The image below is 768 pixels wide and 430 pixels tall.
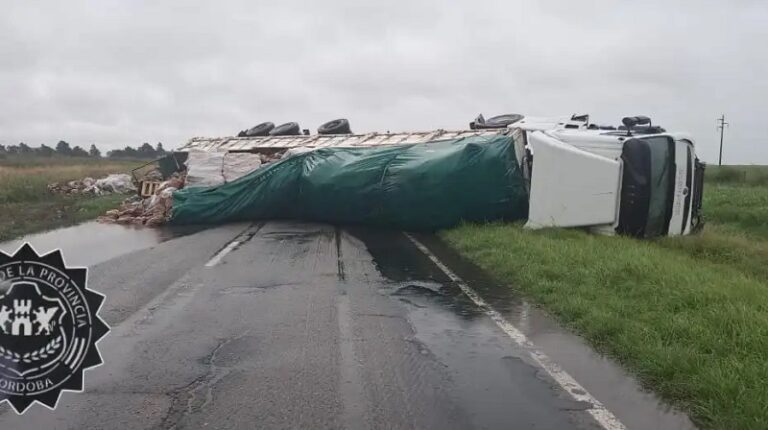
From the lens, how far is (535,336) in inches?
238

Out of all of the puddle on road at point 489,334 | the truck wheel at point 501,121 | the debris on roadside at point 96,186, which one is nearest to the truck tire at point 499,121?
the truck wheel at point 501,121

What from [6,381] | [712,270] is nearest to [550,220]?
[712,270]

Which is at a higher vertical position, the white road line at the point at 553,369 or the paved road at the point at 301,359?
the white road line at the point at 553,369

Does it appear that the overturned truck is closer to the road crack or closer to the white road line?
the white road line

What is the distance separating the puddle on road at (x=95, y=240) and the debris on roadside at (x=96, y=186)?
10736 mm

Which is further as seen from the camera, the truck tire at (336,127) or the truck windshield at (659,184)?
the truck tire at (336,127)

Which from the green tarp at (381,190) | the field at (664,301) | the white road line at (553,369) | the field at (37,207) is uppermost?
the green tarp at (381,190)

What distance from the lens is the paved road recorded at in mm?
4129

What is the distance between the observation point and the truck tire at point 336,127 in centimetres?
2537

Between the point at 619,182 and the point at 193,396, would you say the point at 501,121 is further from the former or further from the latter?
the point at 193,396

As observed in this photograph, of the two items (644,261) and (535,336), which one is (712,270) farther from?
(535,336)

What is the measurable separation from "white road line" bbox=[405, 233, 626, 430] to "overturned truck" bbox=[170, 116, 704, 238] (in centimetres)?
499

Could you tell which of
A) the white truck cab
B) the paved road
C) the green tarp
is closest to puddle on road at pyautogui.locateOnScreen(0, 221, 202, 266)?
the green tarp

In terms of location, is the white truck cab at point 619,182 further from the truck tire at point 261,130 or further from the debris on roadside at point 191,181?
the truck tire at point 261,130
